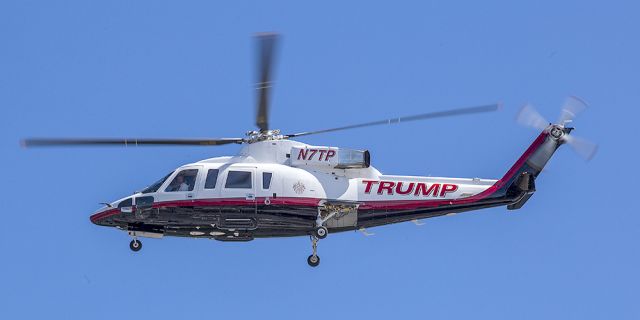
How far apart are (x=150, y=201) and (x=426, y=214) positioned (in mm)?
7737

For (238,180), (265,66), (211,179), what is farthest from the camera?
(211,179)

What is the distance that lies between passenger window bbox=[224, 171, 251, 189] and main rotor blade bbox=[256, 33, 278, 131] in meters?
1.81

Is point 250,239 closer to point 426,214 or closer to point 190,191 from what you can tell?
point 190,191

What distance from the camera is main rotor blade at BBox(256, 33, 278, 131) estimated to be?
1030 inches

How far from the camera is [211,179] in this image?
2853 centimetres

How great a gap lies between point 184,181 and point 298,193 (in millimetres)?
3285

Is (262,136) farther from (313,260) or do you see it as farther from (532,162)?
(532,162)

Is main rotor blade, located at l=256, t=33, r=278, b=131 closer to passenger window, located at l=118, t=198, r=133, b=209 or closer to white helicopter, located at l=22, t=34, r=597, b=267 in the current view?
white helicopter, located at l=22, t=34, r=597, b=267

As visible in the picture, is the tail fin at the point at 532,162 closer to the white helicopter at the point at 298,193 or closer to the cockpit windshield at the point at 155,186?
the white helicopter at the point at 298,193

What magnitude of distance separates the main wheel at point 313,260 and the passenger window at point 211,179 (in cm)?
335

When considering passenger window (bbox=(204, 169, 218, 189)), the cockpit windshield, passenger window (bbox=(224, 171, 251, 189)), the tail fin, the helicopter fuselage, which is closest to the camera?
the helicopter fuselage

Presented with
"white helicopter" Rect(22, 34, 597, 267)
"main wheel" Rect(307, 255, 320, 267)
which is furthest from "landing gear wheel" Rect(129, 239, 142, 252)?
"main wheel" Rect(307, 255, 320, 267)

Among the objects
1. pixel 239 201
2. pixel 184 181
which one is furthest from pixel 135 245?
pixel 239 201

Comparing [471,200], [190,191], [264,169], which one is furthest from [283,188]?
[471,200]
